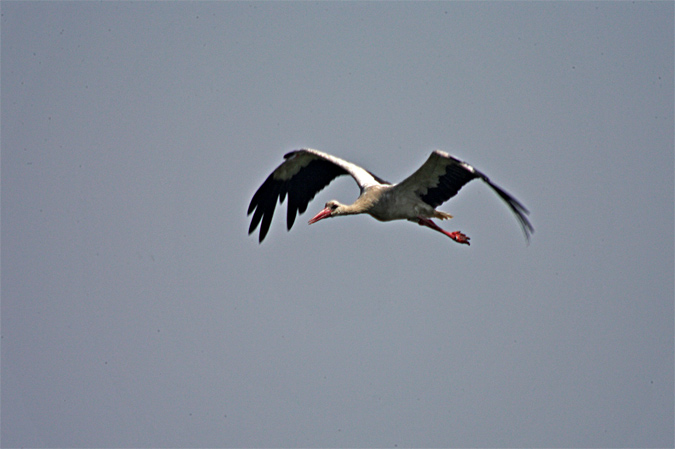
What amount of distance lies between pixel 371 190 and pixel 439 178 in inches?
46.3

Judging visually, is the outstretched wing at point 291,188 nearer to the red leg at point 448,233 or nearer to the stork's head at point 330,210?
the stork's head at point 330,210

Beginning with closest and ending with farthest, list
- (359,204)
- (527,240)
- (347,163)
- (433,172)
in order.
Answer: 1. (527,240)
2. (433,172)
3. (359,204)
4. (347,163)

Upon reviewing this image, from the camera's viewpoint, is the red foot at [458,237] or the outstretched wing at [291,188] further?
the outstretched wing at [291,188]

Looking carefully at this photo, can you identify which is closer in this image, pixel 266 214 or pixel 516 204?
pixel 516 204

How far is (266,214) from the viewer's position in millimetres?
16484

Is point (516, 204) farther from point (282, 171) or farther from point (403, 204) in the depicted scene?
point (282, 171)

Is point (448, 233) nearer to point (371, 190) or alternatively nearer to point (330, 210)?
point (371, 190)

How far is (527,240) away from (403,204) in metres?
2.86

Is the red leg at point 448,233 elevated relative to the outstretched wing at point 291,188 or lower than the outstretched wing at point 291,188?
lower

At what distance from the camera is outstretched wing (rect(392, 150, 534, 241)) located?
44.3 feet

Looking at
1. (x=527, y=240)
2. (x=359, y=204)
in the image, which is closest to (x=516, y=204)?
(x=527, y=240)

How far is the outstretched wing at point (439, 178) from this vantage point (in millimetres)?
13508

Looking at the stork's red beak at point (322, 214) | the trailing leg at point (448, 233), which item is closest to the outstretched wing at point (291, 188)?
the stork's red beak at point (322, 214)

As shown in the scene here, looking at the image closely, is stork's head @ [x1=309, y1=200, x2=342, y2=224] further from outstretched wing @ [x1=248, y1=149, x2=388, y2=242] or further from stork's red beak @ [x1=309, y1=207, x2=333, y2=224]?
outstretched wing @ [x1=248, y1=149, x2=388, y2=242]
